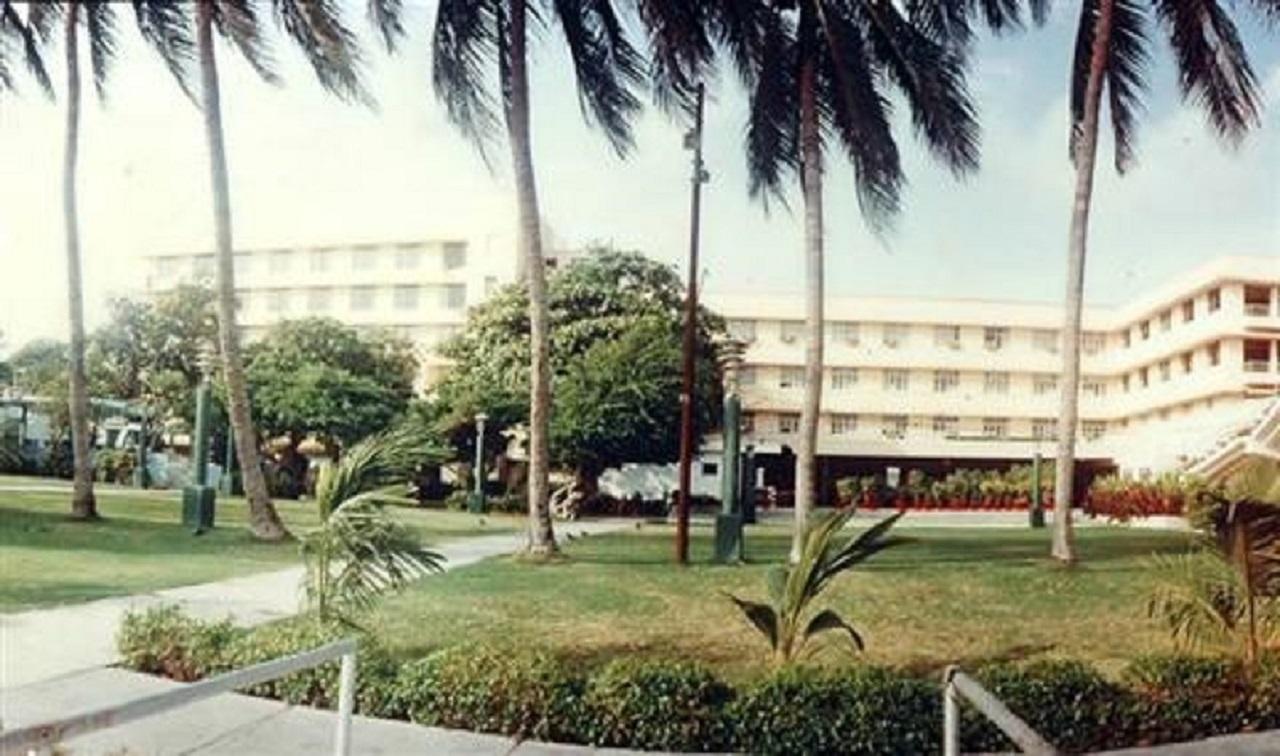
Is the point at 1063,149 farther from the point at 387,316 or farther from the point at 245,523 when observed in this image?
the point at 245,523

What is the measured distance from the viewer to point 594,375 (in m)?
4.00

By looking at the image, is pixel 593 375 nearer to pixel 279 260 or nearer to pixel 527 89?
pixel 527 89

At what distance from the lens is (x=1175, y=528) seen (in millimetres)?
4219

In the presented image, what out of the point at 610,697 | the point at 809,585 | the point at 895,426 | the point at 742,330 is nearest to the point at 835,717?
the point at 809,585

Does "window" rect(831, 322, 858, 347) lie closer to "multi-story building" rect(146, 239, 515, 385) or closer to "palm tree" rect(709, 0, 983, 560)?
"palm tree" rect(709, 0, 983, 560)

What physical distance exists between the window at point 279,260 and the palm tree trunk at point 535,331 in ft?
2.47

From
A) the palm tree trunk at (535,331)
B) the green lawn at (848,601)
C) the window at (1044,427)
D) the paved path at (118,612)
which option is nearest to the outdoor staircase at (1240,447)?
the green lawn at (848,601)

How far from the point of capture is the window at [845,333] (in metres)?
3.93

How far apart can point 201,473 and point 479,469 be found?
88 cm

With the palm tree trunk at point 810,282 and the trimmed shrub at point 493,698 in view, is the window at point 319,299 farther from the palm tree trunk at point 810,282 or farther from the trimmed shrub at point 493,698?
the palm tree trunk at point 810,282

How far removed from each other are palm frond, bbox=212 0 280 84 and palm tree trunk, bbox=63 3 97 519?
0.37 m

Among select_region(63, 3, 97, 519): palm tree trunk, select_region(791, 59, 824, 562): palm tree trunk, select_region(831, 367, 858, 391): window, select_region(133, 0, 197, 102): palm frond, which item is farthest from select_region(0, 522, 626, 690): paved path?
select_region(133, 0, 197, 102): palm frond

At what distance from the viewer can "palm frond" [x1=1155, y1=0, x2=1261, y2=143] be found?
4.16 m

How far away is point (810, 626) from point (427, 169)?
6.52ft
